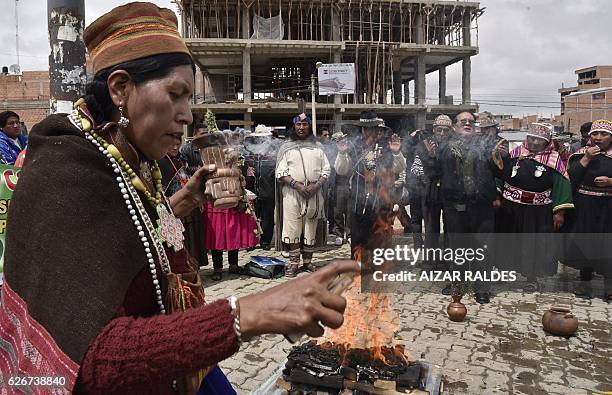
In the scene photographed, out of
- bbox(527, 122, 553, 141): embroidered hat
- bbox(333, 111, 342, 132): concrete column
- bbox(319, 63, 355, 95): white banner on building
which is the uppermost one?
bbox(319, 63, 355, 95): white banner on building

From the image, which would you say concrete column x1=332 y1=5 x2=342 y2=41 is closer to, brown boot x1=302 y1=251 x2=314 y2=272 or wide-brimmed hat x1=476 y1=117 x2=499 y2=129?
wide-brimmed hat x1=476 y1=117 x2=499 y2=129

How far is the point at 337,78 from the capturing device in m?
25.2

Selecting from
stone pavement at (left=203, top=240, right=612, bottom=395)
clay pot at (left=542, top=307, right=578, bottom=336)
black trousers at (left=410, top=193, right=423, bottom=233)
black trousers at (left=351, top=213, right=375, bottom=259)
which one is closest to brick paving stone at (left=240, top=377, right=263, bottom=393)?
stone pavement at (left=203, top=240, right=612, bottom=395)

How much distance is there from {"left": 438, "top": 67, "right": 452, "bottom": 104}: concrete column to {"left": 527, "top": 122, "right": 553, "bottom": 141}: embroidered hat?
25.6 m

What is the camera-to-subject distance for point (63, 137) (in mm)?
1224

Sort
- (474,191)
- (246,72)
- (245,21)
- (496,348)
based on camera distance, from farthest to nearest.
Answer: (245,21) < (246,72) < (474,191) < (496,348)

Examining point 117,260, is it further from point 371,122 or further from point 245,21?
point 245,21

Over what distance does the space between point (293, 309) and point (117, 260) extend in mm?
451

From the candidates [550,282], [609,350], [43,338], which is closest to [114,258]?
[43,338]

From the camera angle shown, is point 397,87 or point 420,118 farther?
point 397,87

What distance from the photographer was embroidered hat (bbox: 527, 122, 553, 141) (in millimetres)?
6621

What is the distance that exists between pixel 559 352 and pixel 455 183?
2.68m

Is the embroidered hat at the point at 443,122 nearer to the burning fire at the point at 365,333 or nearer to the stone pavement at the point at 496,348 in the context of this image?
the stone pavement at the point at 496,348

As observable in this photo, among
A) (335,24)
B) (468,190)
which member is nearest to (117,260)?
(468,190)
